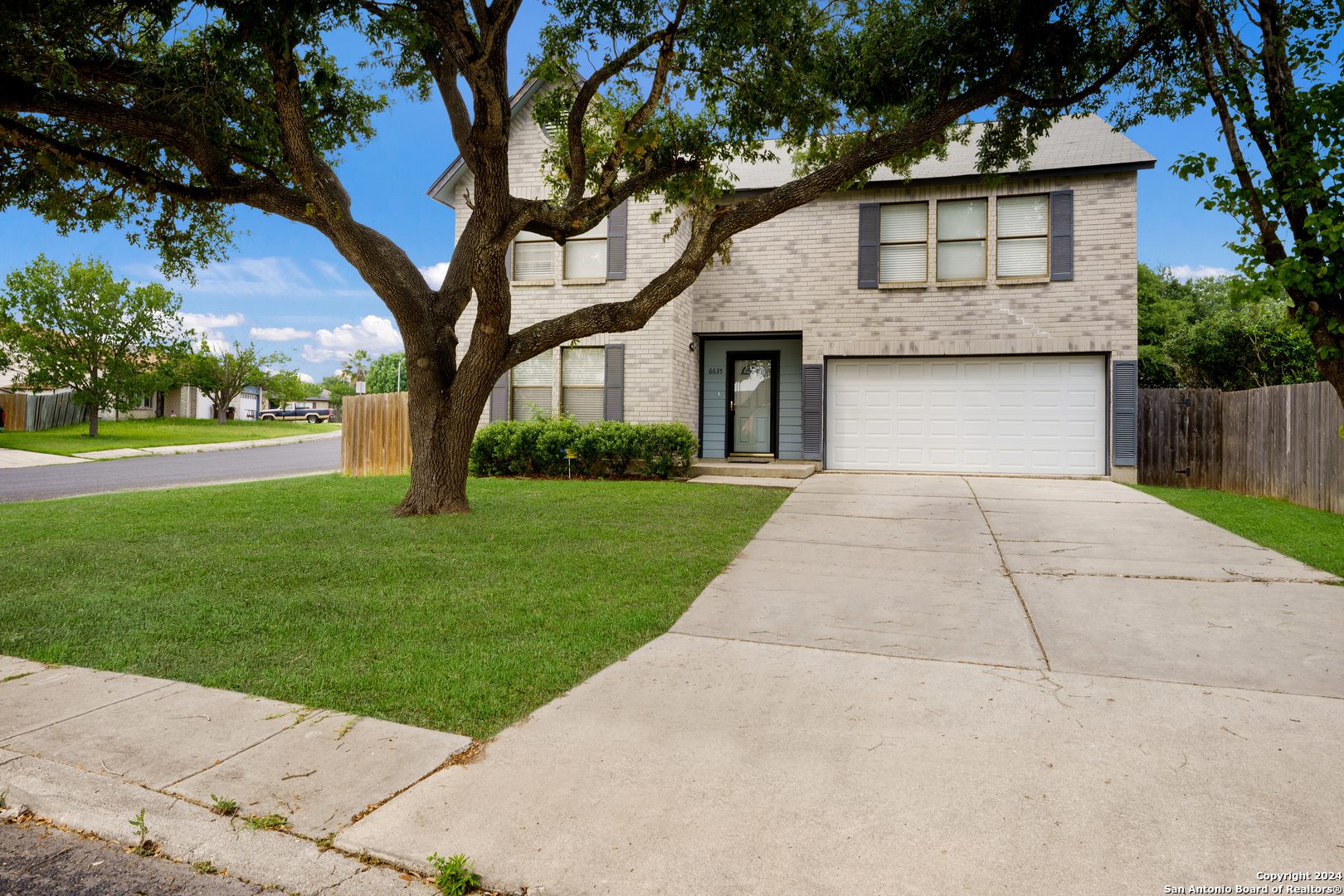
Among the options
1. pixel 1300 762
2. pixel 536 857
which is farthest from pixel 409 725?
pixel 1300 762

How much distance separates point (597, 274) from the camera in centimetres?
1509

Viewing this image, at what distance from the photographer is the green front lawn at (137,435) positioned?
2588cm

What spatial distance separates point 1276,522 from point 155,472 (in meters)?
21.5

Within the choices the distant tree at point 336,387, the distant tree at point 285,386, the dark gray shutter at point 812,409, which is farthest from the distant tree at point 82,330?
the distant tree at point 336,387

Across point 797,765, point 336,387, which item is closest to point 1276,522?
point 797,765

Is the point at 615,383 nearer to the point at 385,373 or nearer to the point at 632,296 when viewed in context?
the point at 632,296

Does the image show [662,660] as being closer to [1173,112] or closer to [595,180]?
[595,180]

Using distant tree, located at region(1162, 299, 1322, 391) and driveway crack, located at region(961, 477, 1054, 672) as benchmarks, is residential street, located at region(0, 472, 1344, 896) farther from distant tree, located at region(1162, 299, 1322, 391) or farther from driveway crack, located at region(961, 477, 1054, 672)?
distant tree, located at region(1162, 299, 1322, 391)

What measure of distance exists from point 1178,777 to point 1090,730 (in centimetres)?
43

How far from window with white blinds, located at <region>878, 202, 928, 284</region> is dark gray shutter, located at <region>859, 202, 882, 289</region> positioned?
4.7 inches

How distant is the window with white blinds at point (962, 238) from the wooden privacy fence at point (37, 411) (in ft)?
121

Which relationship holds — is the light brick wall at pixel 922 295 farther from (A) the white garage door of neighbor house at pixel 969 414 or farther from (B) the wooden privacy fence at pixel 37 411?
(B) the wooden privacy fence at pixel 37 411

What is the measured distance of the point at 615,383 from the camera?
14742 millimetres

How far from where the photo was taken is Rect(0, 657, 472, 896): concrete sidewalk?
2.42 m
